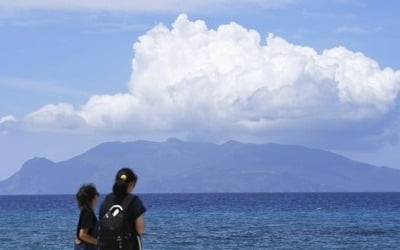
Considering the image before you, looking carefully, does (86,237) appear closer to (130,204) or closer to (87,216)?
(87,216)

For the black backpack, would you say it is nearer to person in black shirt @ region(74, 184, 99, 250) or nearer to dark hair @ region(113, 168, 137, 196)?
dark hair @ region(113, 168, 137, 196)

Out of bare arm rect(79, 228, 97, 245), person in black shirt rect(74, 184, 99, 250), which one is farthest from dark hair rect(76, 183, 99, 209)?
bare arm rect(79, 228, 97, 245)

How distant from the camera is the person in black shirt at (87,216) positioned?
1104cm

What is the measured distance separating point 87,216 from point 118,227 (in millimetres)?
1048

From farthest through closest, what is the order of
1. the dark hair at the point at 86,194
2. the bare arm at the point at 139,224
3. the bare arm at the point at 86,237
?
1. the bare arm at the point at 86,237
2. the dark hair at the point at 86,194
3. the bare arm at the point at 139,224

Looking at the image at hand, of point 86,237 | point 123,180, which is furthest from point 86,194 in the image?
point 123,180

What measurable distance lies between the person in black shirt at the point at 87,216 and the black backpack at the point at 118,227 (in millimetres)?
778

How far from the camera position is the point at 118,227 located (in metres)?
10.2

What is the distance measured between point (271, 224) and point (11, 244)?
899 inches

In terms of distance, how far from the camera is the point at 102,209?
1047 centimetres

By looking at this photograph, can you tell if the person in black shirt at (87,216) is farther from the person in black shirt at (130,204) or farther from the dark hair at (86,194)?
the person in black shirt at (130,204)

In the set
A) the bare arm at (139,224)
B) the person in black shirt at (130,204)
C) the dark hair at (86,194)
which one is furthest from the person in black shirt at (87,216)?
the bare arm at (139,224)

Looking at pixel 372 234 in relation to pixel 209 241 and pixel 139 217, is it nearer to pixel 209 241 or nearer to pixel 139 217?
pixel 209 241

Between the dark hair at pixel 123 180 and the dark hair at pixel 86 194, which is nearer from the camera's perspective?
the dark hair at pixel 123 180
